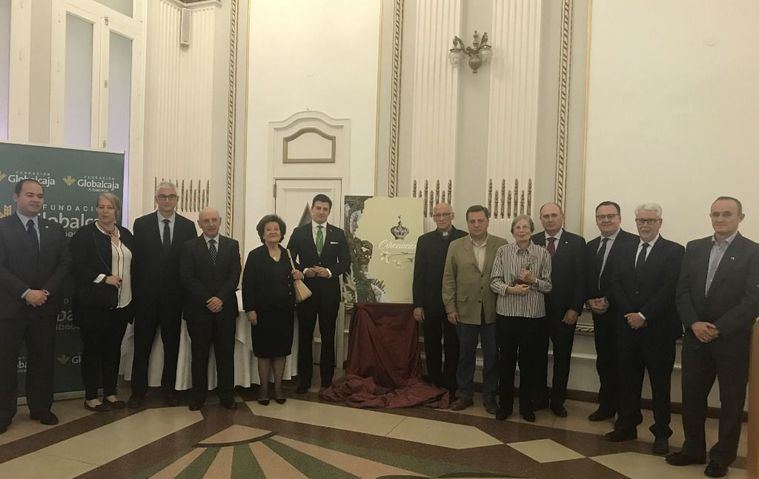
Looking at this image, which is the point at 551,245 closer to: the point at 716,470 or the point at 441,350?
the point at 441,350

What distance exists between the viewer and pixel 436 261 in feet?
15.6

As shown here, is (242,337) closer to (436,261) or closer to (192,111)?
(436,261)

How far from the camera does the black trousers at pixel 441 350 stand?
15.4ft

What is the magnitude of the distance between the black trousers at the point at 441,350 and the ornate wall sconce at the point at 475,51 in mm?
2479

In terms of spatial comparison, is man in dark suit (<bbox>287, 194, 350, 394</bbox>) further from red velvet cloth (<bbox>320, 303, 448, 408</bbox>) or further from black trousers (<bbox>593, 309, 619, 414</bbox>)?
black trousers (<bbox>593, 309, 619, 414</bbox>)

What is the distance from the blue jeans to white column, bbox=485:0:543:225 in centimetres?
131

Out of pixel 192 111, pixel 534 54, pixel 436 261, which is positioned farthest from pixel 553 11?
pixel 192 111

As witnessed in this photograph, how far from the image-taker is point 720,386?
3322mm

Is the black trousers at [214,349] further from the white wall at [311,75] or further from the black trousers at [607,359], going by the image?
the black trousers at [607,359]

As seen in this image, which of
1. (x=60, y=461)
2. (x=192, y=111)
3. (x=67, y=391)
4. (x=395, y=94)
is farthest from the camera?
(x=192, y=111)

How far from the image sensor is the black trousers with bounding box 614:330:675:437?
3.71 m

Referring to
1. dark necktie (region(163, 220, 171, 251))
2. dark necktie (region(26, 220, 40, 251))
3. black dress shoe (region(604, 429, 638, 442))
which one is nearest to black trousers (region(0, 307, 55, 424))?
dark necktie (region(26, 220, 40, 251))

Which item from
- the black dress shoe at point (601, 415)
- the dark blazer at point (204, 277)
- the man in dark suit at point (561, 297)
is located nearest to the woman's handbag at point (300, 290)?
the dark blazer at point (204, 277)

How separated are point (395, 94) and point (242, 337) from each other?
2.88 meters
